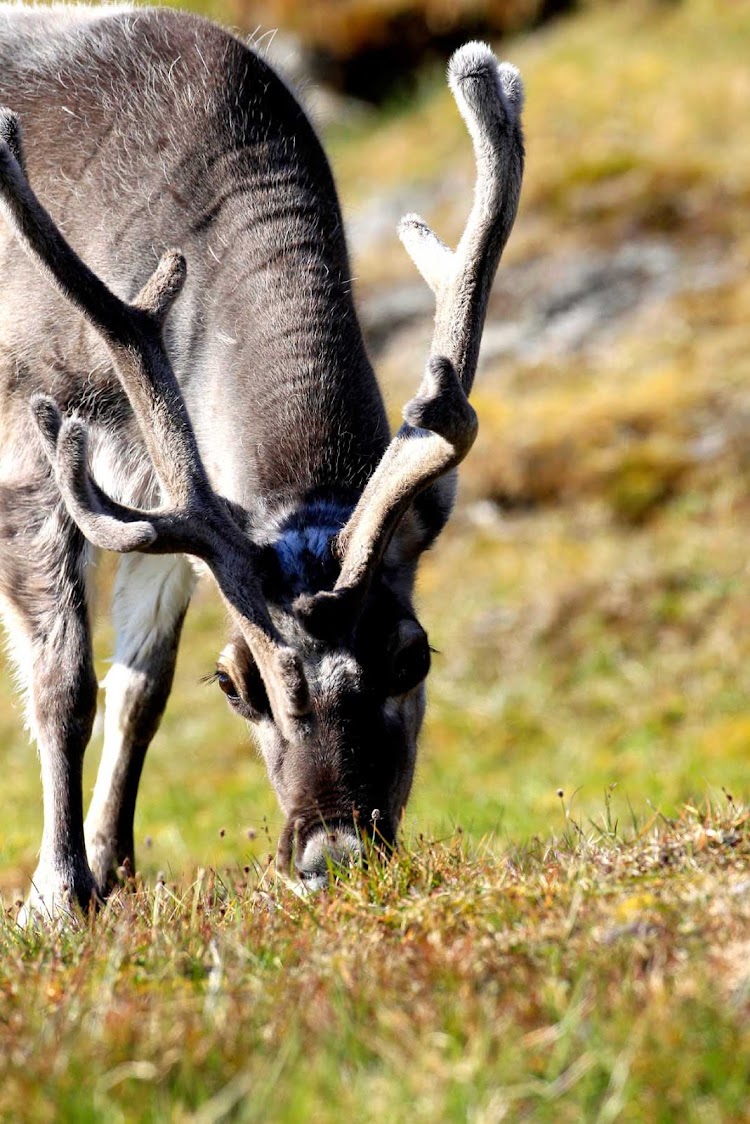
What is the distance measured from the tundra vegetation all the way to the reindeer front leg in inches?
21.0

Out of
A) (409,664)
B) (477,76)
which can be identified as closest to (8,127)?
(477,76)

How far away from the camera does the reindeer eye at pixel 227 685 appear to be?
17.4 feet

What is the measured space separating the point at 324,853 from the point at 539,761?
5.84 meters

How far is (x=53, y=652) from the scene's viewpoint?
19.3ft

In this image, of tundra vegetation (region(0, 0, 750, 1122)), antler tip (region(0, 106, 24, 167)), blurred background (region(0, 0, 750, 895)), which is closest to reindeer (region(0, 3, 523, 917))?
antler tip (region(0, 106, 24, 167))

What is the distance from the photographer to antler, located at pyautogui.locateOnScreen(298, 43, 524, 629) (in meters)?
4.80

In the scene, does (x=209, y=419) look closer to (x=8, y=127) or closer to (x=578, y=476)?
(x=8, y=127)

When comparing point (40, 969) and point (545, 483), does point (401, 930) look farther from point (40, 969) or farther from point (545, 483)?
point (545, 483)

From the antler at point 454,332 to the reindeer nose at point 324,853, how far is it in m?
0.63

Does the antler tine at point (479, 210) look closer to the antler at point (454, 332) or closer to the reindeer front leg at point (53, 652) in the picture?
the antler at point (454, 332)

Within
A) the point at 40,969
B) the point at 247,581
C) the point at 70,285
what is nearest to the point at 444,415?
the point at 247,581

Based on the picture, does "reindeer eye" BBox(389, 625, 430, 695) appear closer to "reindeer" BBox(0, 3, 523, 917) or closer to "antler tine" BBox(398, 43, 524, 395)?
"reindeer" BBox(0, 3, 523, 917)

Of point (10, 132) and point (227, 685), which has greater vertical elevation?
point (10, 132)

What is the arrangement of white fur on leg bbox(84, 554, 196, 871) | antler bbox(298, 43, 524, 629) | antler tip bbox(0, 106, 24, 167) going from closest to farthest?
antler bbox(298, 43, 524, 629) → antler tip bbox(0, 106, 24, 167) → white fur on leg bbox(84, 554, 196, 871)
